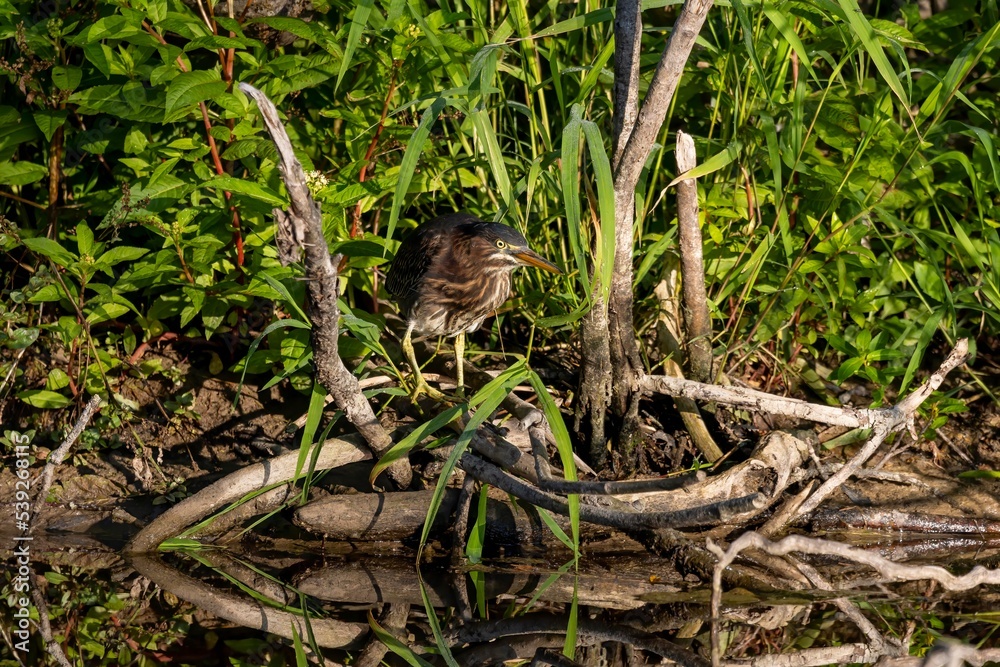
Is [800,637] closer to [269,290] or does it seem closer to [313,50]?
[269,290]

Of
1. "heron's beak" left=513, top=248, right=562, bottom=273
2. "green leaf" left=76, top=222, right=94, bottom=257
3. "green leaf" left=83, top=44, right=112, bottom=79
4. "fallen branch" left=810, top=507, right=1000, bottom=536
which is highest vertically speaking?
"green leaf" left=83, top=44, right=112, bottom=79

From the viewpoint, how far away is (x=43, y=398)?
15.3ft

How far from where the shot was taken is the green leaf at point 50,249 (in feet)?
13.9

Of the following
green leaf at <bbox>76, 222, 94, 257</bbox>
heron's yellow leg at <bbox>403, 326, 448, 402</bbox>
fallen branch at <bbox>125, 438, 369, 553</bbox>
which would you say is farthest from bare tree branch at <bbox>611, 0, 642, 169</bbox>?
green leaf at <bbox>76, 222, 94, 257</bbox>

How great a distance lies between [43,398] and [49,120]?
1.22 m

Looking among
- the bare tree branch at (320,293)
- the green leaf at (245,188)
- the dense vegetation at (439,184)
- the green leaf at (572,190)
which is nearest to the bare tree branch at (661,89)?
the dense vegetation at (439,184)

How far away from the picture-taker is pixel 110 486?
4.70 m

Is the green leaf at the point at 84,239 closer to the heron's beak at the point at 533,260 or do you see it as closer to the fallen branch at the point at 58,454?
the fallen branch at the point at 58,454

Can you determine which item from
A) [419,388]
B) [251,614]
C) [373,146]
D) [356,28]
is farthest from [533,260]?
[251,614]

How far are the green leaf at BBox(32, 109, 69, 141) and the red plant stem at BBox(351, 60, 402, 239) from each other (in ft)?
4.31

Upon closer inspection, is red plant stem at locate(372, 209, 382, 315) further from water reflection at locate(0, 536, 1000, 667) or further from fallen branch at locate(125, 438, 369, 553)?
water reflection at locate(0, 536, 1000, 667)

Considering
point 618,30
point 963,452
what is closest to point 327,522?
point 618,30

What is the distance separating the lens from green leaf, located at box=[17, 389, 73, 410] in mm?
4656

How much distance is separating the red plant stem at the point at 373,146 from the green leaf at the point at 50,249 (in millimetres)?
1183
